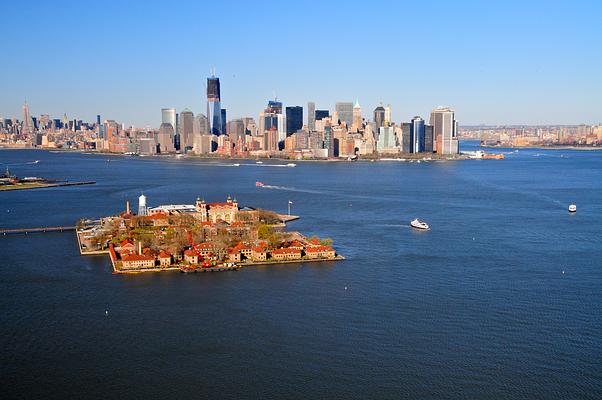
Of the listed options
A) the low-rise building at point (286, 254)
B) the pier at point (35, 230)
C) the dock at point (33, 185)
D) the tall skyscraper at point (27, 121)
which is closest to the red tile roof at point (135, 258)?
the low-rise building at point (286, 254)

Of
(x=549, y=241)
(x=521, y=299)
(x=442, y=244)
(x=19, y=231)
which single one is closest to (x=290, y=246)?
(x=442, y=244)

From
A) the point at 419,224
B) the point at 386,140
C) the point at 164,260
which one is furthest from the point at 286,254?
the point at 386,140

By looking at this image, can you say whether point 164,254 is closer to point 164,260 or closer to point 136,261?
point 164,260

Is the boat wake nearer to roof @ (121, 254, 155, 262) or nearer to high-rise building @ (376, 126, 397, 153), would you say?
roof @ (121, 254, 155, 262)

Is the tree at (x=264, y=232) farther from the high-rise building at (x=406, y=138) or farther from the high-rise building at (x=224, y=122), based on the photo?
the high-rise building at (x=224, y=122)

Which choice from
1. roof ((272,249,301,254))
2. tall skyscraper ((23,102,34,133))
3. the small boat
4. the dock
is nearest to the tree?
roof ((272,249,301,254))

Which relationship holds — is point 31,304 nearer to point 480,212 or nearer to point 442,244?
point 442,244
